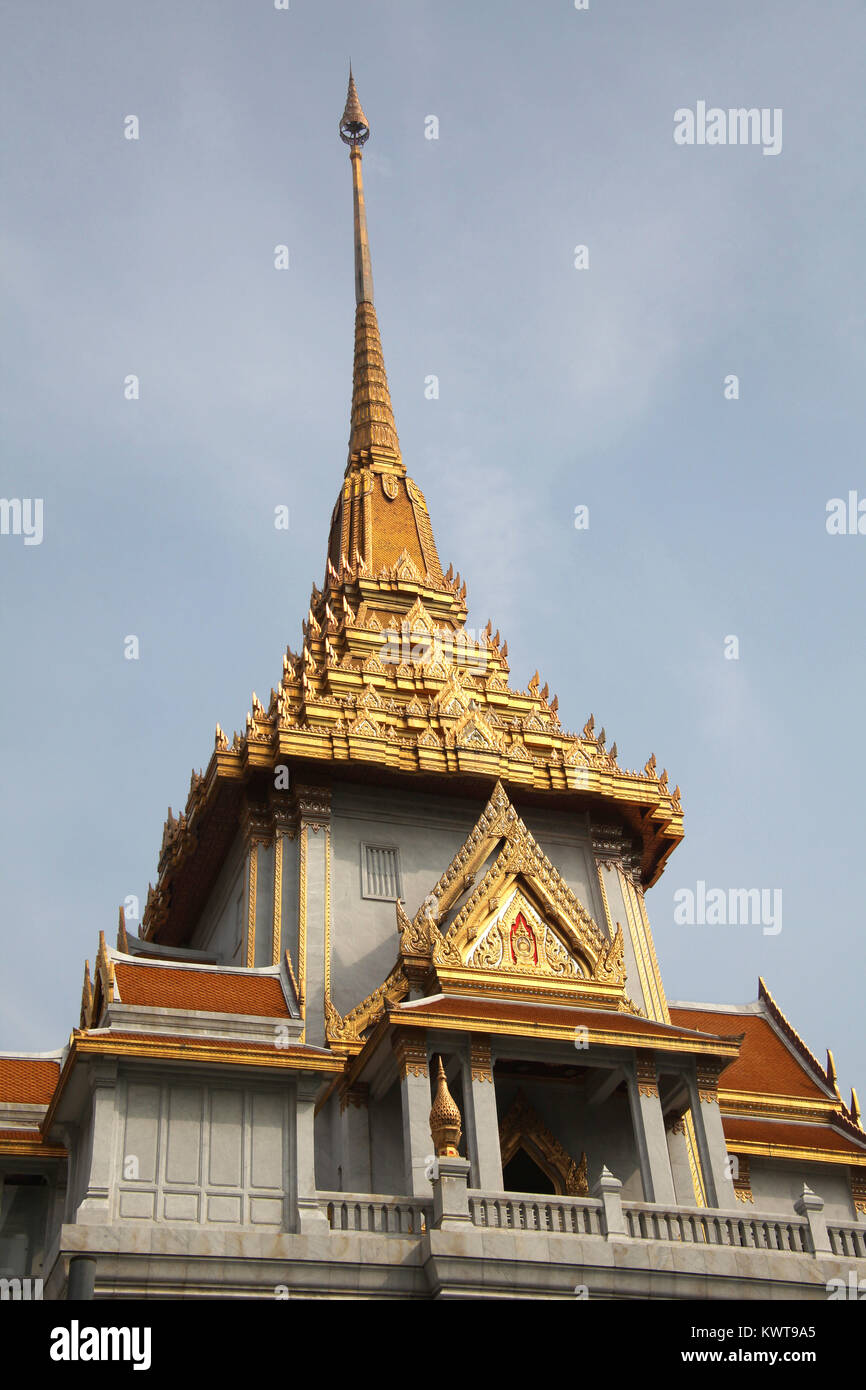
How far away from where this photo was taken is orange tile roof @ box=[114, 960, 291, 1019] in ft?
65.6

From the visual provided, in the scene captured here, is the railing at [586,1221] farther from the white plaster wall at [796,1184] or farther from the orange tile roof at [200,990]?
the white plaster wall at [796,1184]

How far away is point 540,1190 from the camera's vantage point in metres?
23.5

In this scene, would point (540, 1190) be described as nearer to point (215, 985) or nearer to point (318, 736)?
point (215, 985)

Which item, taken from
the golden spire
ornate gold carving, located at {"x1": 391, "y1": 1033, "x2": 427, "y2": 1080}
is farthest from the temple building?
the golden spire

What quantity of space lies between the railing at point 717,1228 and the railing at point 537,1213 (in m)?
0.50

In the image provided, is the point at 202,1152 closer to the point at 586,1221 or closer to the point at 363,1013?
the point at 586,1221

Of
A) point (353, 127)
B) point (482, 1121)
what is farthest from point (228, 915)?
point (353, 127)

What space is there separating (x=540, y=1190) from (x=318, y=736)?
8667 millimetres

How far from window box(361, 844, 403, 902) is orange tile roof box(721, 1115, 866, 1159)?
6877mm

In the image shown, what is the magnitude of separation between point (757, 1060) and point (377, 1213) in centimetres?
1207

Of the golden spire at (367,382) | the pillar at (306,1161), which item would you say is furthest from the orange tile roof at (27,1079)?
the golden spire at (367,382)

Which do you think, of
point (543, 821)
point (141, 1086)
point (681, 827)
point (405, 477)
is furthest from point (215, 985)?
point (405, 477)

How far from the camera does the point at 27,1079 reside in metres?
22.8

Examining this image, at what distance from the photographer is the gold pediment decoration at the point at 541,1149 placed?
901 inches
